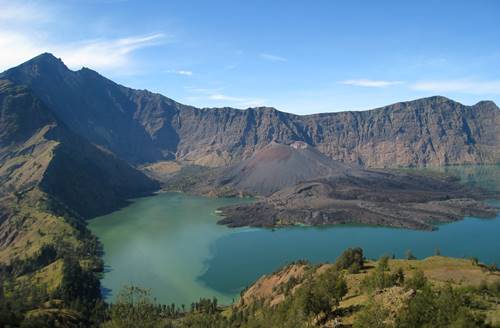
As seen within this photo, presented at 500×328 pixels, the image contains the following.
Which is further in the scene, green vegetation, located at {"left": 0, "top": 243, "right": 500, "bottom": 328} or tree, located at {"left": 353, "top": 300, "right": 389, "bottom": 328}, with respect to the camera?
green vegetation, located at {"left": 0, "top": 243, "right": 500, "bottom": 328}

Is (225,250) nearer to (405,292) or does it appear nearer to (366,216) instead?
(366,216)

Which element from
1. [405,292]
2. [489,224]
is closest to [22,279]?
[405,292]

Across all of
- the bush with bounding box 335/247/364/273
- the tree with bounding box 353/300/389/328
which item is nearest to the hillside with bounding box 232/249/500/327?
the tree with bounding box 353/300/389/328

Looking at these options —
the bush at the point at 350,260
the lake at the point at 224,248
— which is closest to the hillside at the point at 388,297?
the bush at the point at 350,260

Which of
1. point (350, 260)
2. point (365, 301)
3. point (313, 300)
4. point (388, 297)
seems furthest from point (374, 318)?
point (350, 260)

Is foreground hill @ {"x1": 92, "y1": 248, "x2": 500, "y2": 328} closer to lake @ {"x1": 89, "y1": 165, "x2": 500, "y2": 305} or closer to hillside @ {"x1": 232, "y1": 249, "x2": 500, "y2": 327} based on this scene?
hillside @ {"x1": 232, "y1": 249, "x2": 500, "y2": 327}

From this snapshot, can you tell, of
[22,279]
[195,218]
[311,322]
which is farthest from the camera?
[195,218]

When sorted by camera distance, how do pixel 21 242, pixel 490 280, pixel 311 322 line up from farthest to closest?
pixel 21 242 < pixel 490 280 < pixel 311 322

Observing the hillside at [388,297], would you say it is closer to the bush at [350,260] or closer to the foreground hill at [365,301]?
the foreground hill at [365,301]
